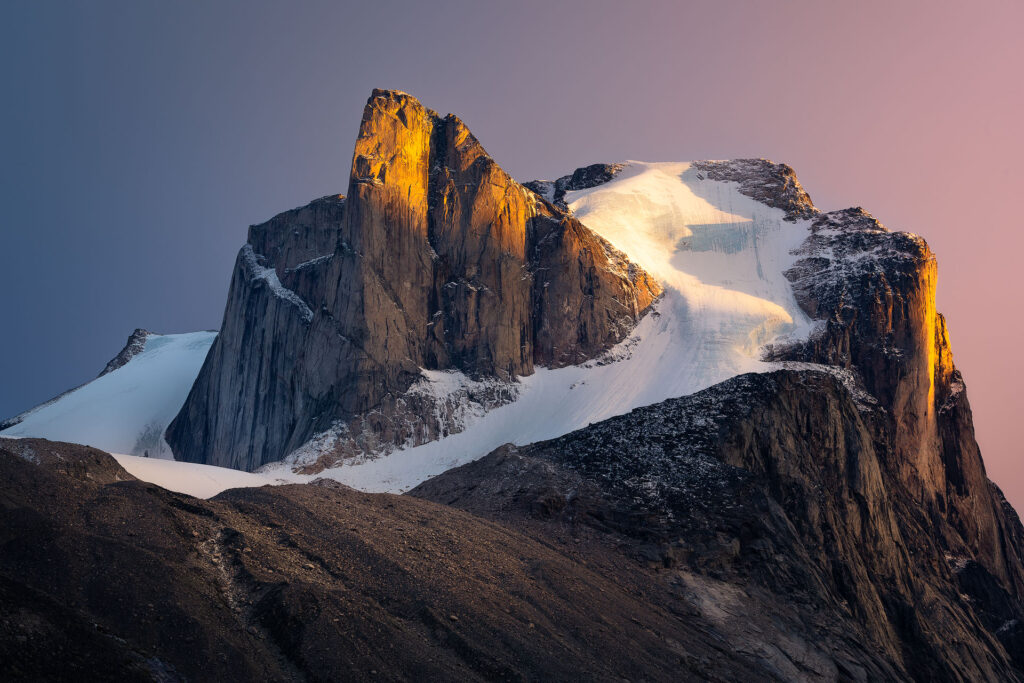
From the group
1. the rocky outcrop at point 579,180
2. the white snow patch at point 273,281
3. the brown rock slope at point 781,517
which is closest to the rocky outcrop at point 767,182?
the rocky outcrop at point 579,180

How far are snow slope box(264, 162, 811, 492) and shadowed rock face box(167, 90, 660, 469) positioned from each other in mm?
3463

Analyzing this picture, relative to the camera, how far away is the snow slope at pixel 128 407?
96.0 metres

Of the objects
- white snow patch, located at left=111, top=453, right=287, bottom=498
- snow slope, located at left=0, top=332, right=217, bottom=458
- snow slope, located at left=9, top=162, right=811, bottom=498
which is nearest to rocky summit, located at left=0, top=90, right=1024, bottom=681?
white snow patch, located at left=111, top=453, right=287, bottom=498

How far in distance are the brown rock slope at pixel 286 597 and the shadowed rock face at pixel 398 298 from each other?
50.0 meters

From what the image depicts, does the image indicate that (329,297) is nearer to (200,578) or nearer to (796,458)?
(796,458)

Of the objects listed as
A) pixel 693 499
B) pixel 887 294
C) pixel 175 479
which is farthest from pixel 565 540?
pixel 887 294

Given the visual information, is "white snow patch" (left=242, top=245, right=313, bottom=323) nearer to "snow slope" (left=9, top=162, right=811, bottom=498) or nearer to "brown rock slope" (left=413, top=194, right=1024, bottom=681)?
"snow slope" (left=9, top=162, right=811, bottom=498)

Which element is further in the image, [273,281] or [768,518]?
[273,281]

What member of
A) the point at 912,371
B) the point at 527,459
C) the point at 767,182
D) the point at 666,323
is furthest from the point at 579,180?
the point at 527,459

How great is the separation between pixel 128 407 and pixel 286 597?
96.0m

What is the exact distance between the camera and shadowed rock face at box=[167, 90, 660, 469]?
80438 millimetres

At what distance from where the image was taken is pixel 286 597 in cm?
1872

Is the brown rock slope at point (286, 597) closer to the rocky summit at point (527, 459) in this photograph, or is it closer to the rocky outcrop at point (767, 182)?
the rocky summit at point (527, 459)

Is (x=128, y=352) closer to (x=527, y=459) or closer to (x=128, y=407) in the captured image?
(x=128, y=407)
